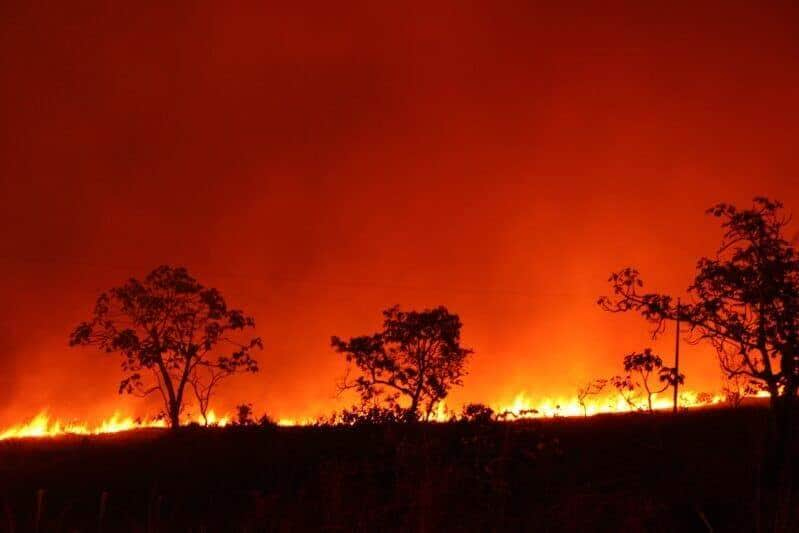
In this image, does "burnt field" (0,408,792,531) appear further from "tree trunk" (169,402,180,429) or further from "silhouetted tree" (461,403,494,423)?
"tree trunk" (169,402,180,429)

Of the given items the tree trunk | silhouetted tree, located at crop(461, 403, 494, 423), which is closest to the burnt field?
silhouetted tree, located at crop(461, 403, 494, 423)

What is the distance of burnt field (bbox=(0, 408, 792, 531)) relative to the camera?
743 cm

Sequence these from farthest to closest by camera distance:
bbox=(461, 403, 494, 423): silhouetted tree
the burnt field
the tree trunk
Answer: the tree trunk < bbox=(461, 403, 494, 423): silhouetted tree < the burnt field

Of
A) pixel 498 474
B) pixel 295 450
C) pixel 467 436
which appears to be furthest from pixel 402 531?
pixel 295 450

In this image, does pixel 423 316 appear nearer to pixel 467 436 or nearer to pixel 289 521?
pixel 467 436

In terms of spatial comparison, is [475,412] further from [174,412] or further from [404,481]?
[174,412]

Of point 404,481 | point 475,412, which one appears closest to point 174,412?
point 475,412

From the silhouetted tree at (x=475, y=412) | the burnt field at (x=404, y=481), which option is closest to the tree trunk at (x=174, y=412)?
the burnt field at (x=404, y=481)

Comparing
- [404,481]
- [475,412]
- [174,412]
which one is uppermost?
[174,412]

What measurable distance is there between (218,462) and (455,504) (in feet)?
19.6

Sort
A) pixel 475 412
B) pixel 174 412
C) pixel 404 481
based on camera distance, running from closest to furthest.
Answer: pixel 404 481 < pixel 475 412 < pixel 174 412

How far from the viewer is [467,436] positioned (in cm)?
1012

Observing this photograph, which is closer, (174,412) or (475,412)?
(475,412)

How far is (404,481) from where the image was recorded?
7891 millimetres
